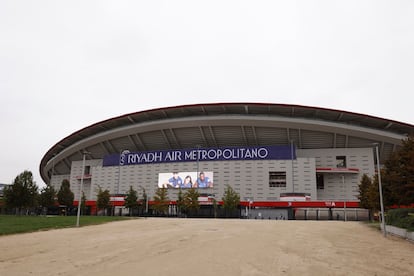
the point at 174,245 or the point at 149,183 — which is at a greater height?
the point at 149,183

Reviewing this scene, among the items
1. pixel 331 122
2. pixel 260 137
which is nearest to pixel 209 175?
pixel 260 137

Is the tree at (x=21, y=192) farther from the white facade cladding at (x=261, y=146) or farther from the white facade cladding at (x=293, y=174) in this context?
the white facade cladding at (x=293, y=174)

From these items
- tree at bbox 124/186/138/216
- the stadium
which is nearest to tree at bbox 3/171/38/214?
tree at bbox 124/186/138/216

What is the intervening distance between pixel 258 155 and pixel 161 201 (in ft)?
64.0

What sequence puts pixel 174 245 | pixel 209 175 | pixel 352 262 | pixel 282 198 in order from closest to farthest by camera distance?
pixel 352 262 < pixel 174 245 < pixel 282 198 < pixel 209 175

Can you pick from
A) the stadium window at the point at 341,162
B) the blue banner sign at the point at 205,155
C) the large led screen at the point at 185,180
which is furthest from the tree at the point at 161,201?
the stadium window at the point at 341,162

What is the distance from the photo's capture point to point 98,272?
9.17m

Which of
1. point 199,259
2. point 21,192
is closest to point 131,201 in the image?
point 21,192

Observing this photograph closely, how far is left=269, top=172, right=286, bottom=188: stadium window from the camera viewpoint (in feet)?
202

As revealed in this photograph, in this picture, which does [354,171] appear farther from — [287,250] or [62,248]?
[62,248]

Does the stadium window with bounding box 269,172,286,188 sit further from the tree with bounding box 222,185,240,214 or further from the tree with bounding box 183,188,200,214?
the tree with bounding box 183,188,200,214

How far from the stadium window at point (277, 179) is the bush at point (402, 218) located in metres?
36.5

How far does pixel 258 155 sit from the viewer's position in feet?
208

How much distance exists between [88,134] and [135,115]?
16524mm
